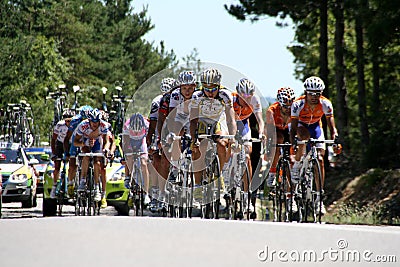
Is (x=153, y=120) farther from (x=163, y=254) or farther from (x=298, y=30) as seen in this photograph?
(x=298, y=30)

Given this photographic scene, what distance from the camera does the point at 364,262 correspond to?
10.8 metres

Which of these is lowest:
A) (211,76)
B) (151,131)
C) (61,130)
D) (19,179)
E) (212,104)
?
(19,179)

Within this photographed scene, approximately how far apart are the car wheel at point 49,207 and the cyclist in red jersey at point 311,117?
23.5 feet

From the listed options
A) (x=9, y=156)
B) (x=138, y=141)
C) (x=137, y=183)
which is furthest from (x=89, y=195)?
(x=9, y=156)

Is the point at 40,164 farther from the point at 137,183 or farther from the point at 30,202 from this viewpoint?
the point at 137,183

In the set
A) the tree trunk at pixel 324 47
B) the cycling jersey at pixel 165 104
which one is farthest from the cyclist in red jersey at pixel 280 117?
the tree trunk at pixel 324 47

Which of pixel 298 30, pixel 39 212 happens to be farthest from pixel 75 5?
pixel 39 212

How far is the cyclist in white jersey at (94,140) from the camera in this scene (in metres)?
19.4

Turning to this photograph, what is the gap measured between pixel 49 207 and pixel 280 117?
6.55 metres

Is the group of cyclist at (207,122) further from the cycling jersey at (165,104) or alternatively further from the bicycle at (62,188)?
the bicycle at (62,188)

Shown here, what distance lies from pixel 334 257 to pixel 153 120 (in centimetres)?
801

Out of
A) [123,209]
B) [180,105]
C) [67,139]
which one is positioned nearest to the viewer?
[180,105]

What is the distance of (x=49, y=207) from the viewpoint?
73.9 feet

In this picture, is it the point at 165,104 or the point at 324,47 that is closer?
the point at 165,104
